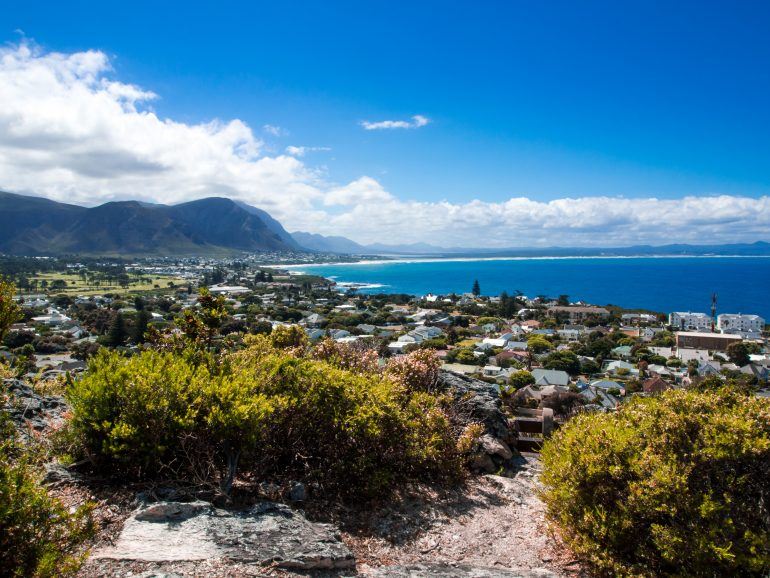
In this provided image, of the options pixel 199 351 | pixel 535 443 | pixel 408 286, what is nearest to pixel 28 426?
pixel 199 351

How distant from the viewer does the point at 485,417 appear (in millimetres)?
8414

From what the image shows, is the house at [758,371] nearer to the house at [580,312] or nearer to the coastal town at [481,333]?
the coastal town at [481,333]

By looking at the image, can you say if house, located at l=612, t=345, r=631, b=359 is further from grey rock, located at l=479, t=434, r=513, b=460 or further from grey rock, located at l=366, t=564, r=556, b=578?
grey rock, located at l=366, t=564, r=556, b=578

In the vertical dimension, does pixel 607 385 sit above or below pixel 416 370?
below

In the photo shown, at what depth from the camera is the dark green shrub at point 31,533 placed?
115 inches

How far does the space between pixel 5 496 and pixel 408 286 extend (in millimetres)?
129562

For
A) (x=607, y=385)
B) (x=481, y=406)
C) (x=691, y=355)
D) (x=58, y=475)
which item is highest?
(x=58, y=475)

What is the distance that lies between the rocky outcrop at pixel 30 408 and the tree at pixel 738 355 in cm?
5203

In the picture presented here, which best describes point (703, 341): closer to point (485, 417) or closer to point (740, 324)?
point (740, 324)

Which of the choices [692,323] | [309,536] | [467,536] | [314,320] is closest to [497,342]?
[314,320]

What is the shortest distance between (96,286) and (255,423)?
97064mm

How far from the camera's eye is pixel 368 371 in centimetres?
836

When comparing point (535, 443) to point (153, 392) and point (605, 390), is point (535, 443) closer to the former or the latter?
point (153, 392)

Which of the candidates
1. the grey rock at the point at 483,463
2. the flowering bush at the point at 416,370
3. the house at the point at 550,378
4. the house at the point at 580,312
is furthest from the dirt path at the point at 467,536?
the house at the point at 580,312
